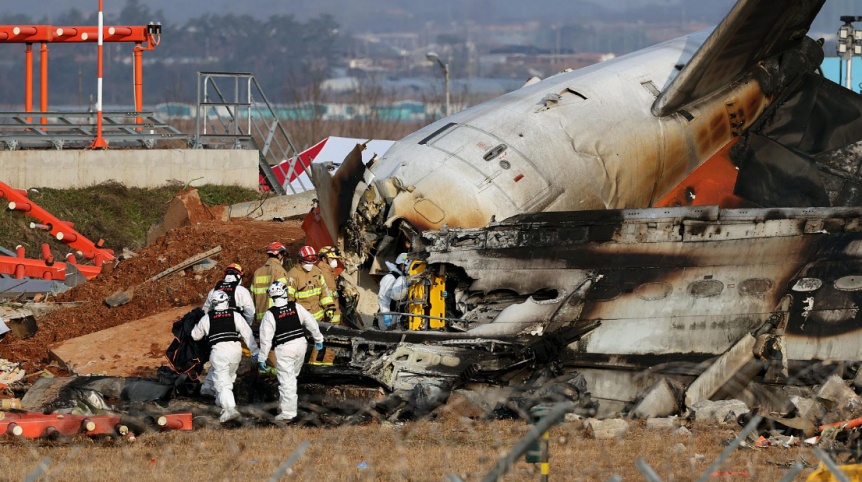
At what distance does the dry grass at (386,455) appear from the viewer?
455 inches

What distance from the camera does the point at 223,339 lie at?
15.0 m

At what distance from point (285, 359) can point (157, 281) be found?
27.0 ft

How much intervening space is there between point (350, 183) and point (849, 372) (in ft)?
22.0

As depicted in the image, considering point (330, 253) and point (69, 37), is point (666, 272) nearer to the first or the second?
point (330, 253)

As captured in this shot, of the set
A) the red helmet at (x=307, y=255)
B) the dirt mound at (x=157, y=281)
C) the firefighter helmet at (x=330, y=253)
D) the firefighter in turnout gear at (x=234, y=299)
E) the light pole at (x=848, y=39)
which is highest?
the light pole at (x=848, y=39)

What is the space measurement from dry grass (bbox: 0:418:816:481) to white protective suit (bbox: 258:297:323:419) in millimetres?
652

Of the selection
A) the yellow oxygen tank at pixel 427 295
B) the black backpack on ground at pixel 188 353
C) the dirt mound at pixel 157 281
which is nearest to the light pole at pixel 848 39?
the dirt mound at pixel 157 281

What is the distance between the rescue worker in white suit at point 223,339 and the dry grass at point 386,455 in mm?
1138

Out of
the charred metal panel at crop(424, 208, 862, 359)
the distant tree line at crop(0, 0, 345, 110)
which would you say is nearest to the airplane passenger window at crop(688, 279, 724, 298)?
the charred metal panel at crop(424, 208, 862, 359)

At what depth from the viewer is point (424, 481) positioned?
1114 centimetres

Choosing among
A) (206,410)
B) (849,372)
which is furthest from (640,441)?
(206,410)

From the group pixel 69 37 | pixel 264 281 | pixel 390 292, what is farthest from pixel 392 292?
pixel 69 37

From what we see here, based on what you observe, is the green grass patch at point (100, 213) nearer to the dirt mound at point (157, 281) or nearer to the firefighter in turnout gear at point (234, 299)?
the dirt mound at point (157, 281)

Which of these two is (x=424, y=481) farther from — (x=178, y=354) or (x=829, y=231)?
(x=829, y=231)
